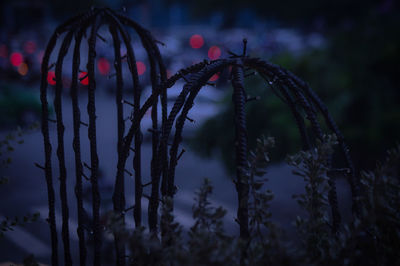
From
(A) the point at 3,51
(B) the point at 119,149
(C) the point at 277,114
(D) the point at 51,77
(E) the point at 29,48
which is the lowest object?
(B) the point at 119,149

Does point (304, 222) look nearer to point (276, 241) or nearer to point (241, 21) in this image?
point (276, 241)

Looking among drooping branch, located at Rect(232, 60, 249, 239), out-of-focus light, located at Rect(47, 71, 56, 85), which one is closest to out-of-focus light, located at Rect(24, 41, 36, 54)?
out-of-focus light, located at Rect(47, 71, 56, 85)

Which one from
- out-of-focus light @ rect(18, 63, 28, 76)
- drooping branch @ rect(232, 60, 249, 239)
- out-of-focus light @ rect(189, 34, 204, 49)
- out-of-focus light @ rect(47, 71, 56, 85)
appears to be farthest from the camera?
out-of-focus light @ rect(189, 34, 204, 49)

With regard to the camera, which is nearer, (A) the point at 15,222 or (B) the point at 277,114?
(A) the point at 15,222

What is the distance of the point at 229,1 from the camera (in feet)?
114

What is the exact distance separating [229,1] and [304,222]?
1383 inches

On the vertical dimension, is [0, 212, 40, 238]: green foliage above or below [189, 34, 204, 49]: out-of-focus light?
below

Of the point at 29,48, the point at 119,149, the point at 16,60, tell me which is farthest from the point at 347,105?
the point at 29,48

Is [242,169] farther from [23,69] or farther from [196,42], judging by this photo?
[196,42]

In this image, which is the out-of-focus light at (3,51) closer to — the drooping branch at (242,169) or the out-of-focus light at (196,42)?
the out-of-focus light at (196,42)

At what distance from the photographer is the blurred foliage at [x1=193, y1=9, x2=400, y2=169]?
178 inches

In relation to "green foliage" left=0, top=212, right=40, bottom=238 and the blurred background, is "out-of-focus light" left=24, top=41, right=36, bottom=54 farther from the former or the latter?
"green foliage" left=0, top=212, right=40, bottom=238

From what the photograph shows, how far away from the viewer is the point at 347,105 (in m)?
4.74

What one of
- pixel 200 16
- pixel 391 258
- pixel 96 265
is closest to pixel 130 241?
pixel 96 265
